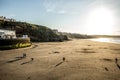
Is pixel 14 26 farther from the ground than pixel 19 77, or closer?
farther from the ground

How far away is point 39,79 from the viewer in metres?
11.1

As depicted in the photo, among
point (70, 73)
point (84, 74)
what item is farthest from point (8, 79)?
point (84, 74)

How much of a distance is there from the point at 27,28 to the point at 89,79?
66183 millimetres

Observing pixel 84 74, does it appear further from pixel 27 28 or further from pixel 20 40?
pixel 27 28

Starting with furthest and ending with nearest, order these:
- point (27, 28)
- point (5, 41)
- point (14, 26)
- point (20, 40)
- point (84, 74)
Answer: point (27, 28) → point (14, 26) → point (20, 40) → point (5, 41) → point (84, 74)

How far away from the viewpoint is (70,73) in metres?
12.5

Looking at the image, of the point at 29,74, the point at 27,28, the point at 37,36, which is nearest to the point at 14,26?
the point at 27,28

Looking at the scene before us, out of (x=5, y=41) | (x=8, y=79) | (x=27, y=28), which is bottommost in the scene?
(x=8, y=79)

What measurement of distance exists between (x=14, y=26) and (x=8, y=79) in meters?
61.3

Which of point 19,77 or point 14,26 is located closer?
point 19,77

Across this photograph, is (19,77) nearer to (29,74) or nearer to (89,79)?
(29,74)

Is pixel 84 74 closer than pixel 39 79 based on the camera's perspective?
No

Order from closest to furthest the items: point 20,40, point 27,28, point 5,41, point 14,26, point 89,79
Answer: point 89,79
point 5,41
point 20,40
point 14,26
point 27,28

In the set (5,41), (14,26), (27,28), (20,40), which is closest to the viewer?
(5,41)
